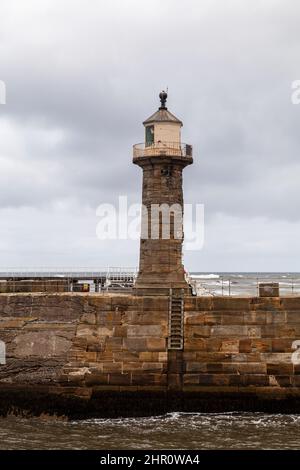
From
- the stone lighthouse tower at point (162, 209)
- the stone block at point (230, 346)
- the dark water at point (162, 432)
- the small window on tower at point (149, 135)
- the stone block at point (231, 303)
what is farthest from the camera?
the small window on tower at point (149, 135)

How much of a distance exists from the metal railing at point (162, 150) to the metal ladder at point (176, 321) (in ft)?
15.0

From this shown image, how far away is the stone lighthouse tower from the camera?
20797 millimetres

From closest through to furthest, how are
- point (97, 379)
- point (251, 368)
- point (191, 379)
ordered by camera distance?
1. point (191, 379)
2. point (251, 368)
3. point (97, 379)

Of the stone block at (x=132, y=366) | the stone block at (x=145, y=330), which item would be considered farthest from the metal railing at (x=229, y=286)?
the stone block at (x=132, y=366)

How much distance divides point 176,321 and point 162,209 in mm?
3829

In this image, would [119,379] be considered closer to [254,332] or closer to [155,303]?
[155,303]

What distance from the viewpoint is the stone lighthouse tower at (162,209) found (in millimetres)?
20797

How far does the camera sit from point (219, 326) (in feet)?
62.5

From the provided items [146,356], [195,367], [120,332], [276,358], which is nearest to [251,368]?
[276,358]

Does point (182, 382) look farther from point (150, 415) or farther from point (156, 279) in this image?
point (156, 279)

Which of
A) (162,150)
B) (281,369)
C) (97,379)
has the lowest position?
(97,379)

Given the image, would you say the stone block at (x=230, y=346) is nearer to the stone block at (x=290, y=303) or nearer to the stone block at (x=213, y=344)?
the stone block at (x=213, y=344)

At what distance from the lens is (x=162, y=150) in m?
20.9
